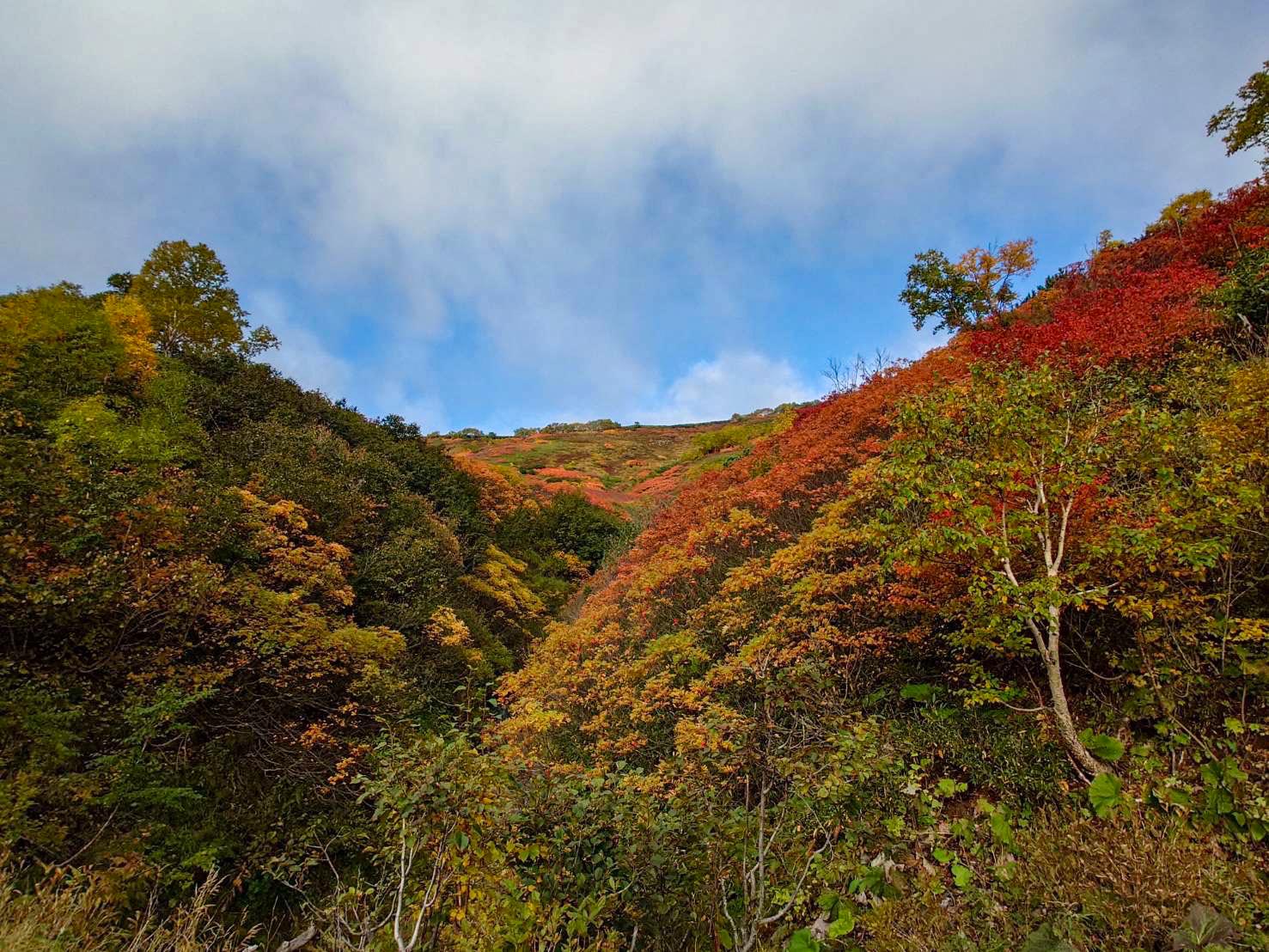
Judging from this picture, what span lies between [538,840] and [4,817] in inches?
218

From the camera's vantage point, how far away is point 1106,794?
12.8 feet

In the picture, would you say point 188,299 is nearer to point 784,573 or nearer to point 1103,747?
point 784,573

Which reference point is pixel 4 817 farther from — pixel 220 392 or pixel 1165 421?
pixel 220 392

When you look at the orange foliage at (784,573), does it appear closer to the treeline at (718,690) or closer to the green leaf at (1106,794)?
the treeline at (718,690)

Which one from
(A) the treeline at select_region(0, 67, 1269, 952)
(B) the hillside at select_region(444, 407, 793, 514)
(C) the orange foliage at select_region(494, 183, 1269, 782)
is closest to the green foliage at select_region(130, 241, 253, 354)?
(A) the treeline at select_region(0, 67, 1269, 952)

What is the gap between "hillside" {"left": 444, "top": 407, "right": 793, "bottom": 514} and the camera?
2720 cm

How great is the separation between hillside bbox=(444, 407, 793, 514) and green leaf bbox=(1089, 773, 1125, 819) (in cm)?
1732

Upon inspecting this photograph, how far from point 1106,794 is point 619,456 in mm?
52334

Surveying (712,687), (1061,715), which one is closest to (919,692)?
(1061,715)

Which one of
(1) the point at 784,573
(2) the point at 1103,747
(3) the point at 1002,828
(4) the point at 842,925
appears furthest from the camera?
(1) the point at 784,573

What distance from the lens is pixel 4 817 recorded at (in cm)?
505

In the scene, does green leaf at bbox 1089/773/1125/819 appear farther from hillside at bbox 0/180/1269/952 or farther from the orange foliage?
the orange foliage

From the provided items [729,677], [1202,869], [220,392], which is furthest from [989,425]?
[220,392]

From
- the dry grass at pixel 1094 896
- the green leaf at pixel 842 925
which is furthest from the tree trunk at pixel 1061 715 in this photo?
the green leaf at pixel 842 925
